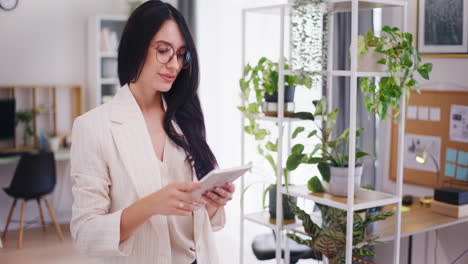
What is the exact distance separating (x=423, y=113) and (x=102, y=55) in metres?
3.59

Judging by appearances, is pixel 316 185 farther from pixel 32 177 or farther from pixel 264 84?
pixel 32 177

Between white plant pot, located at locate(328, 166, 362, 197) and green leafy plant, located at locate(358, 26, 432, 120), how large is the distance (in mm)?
304

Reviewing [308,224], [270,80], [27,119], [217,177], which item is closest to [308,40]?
[270,80]

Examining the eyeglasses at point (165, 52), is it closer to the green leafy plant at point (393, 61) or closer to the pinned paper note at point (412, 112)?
the green leafy plant at point (393, 61)

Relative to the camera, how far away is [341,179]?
2506 millimetres

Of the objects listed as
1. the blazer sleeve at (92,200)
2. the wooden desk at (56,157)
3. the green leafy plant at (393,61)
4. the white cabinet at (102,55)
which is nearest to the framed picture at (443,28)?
the green leafy plant at (393,61)

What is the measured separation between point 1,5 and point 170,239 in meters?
4.68

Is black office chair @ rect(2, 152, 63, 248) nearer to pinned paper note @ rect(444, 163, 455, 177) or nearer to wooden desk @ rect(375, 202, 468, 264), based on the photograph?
wooden desk @ rect(375, 202, 468, 264)

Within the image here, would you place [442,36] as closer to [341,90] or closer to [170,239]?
[341,90]

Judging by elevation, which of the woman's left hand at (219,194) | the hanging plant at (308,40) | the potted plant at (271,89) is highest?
the hanging plant at (308,40)

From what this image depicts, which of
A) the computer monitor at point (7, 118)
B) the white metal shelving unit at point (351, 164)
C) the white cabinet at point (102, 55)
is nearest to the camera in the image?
the white metal shelving unit at point (351, 164)

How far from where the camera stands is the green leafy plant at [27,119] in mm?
→ 5523

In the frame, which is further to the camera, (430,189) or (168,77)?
(430,189)

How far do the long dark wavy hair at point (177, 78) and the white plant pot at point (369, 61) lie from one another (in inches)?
37.2
